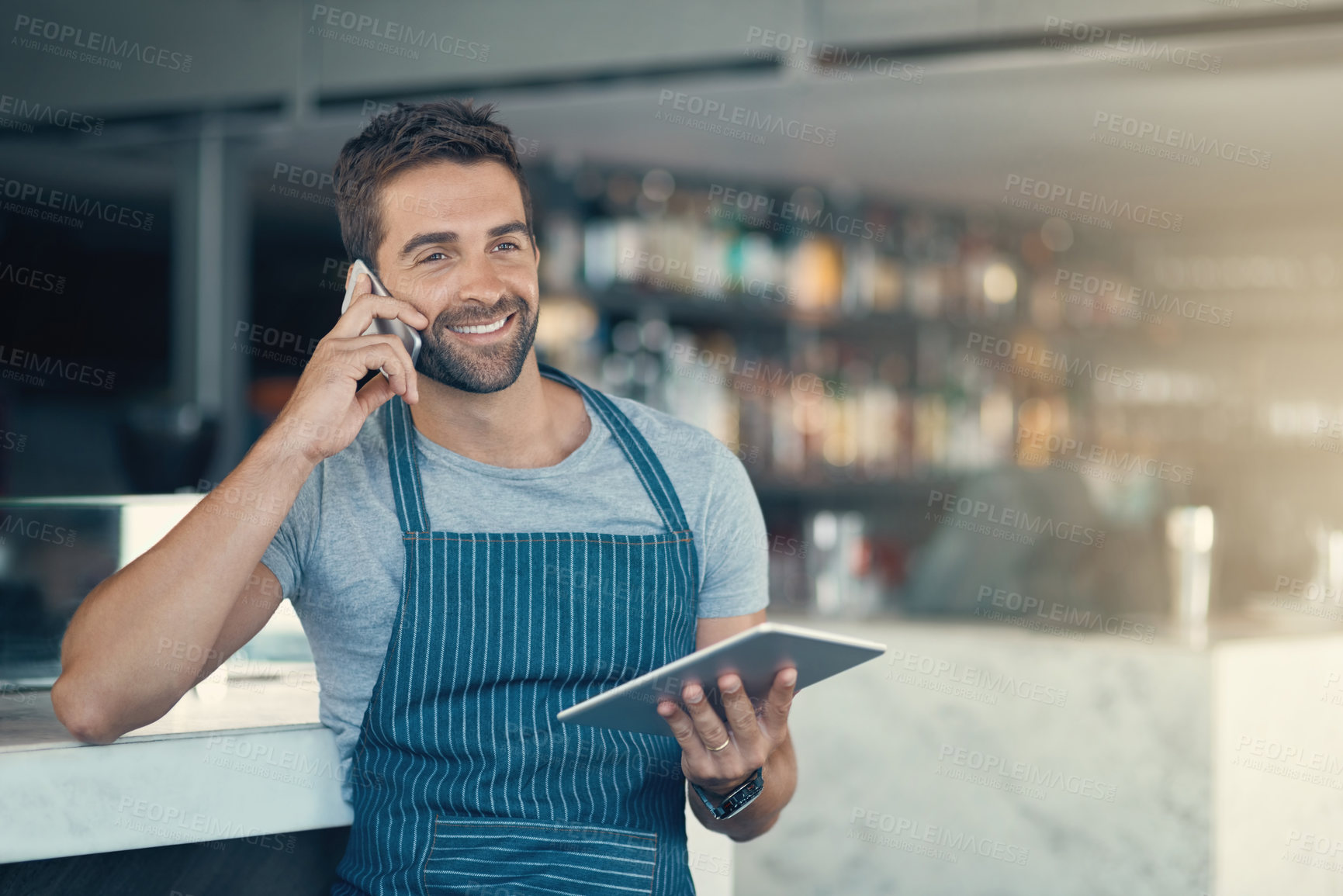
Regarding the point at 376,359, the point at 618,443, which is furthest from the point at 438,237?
the point at 618,443

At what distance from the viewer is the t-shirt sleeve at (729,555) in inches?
54.2

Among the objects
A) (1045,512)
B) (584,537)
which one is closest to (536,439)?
(584,537)

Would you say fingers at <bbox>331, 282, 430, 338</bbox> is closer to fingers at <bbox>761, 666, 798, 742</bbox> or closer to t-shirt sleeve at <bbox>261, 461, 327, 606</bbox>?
t-shirt sleeve at <bbox>261, 461, 327, 606</bbox>

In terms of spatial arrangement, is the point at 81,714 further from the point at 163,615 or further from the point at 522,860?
the point at 522,860

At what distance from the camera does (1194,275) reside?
4.68m

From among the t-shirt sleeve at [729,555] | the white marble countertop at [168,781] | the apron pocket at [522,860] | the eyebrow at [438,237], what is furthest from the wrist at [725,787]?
the eyebrow at [438,237]

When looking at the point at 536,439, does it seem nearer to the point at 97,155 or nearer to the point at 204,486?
the point at 204,486

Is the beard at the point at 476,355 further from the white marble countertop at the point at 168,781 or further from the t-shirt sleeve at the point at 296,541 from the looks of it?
the white marble countertop at the point at 168,781

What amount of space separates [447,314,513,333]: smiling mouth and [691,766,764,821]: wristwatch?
1.71 ft

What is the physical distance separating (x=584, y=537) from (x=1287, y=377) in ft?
13.3

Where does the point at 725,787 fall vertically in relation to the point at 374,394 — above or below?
below

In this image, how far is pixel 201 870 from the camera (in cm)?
127

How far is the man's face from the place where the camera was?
4.41ft

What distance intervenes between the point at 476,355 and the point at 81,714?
51cm
